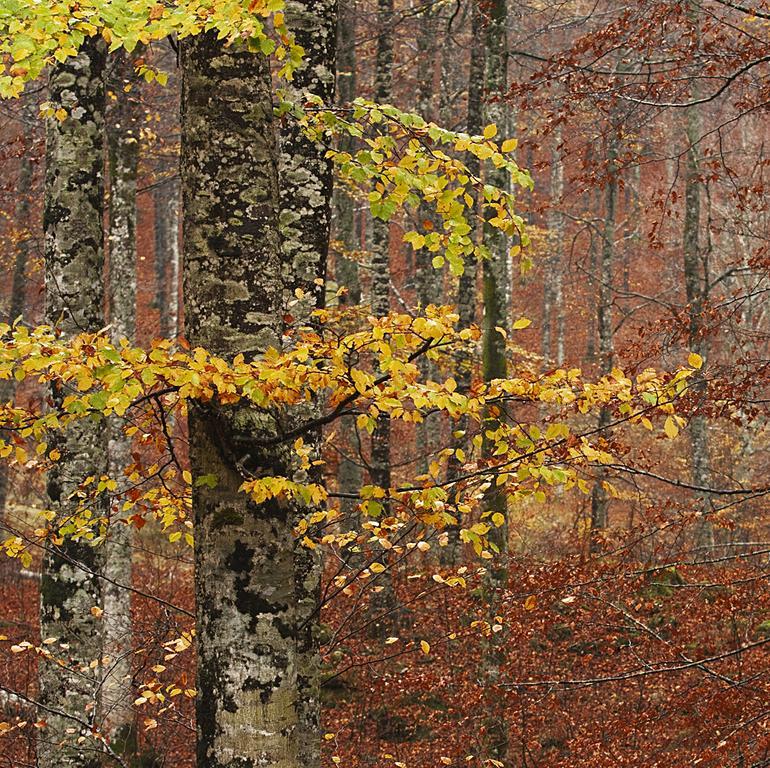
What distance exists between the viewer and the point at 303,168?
513 centimetres

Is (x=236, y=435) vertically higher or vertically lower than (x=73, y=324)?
lower

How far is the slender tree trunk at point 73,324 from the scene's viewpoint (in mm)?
5992

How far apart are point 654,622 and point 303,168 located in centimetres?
A: 937

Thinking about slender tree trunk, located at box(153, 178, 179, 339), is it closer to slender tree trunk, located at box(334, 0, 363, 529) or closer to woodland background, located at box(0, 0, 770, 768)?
woodland background, located at box(0, 0, 770, 768)

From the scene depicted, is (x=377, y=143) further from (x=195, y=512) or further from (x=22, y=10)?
(x=195, y=512)

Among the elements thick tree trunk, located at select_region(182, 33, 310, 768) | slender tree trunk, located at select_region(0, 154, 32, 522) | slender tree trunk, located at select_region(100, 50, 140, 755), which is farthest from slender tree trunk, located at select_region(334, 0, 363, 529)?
thick tree trunk, located at select_region(182, 33, 310, 768)

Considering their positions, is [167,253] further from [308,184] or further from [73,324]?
[308,184]

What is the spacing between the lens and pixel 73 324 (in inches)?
248

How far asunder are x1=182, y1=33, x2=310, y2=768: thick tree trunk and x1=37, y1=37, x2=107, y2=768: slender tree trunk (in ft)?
8.75

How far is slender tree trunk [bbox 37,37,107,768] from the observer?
19.7ft

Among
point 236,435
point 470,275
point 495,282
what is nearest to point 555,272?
point 470,275

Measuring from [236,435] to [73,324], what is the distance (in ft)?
10.5

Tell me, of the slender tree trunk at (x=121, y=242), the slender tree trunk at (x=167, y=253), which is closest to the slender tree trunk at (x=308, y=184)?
the slender tree trunk at (x=121, y=242)

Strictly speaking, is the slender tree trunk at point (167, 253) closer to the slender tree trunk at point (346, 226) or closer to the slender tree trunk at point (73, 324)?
the slender tree trunk at point (346, 226)
